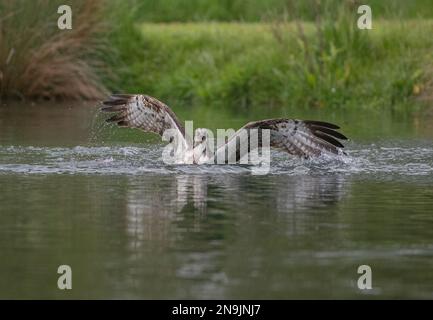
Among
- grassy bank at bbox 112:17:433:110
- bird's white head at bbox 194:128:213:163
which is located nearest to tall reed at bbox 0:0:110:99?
grassy bank at bbox 112:17:433:110

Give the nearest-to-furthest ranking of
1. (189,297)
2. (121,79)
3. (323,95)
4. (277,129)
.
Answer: (189,297), (277,129), (323,95), (121,79)

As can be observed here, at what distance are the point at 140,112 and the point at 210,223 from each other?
5.05 m

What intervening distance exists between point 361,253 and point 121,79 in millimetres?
17100

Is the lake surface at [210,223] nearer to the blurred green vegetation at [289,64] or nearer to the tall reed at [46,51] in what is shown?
the blurred green vegetation at [289,64]

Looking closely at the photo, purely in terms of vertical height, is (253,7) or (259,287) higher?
(253,7)

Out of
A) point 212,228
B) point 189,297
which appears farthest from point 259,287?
point 212,228

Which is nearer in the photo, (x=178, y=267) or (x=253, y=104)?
(x=178, y=267)

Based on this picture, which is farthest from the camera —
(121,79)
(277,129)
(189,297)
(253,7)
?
(253,7)

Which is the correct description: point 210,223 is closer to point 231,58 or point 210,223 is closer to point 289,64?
point 289,64

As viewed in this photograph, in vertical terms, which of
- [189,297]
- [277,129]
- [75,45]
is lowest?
[189,297]

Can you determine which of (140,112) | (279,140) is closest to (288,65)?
(140,112)

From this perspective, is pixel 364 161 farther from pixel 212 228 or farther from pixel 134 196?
pixel 212 228

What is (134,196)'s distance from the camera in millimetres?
11875

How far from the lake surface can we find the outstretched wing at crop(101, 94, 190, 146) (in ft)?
1.29
